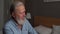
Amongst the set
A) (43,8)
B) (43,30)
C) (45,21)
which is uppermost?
(43,8)

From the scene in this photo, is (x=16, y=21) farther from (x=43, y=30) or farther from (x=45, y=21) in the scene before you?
(x=45, y=21)

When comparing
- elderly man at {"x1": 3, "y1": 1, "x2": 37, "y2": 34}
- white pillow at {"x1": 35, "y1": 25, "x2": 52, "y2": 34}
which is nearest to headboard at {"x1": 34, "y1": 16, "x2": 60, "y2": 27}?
white pillow at {"x1": 35, "y1": 25, "x2": 52, "y2": 34}

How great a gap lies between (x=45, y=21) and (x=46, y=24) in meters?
0.06

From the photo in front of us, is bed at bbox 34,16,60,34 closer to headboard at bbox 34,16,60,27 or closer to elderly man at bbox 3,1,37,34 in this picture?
headboard at bbox 34,16,60,27

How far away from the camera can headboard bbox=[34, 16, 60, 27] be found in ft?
11.1

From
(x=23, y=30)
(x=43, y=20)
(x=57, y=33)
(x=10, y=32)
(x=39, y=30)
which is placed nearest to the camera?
(x=10, y=32)

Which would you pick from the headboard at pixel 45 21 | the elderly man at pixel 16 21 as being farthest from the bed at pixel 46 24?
the elderly man at pixel 16 21

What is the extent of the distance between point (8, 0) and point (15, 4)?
1.89 m

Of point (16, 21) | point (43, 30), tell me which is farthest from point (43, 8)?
point (16, 21)

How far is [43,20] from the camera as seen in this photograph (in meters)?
3.51

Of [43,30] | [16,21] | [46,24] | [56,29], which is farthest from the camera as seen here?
[46,24]

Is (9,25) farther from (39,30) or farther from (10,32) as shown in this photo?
(39,30)

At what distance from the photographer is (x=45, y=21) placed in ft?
11.5

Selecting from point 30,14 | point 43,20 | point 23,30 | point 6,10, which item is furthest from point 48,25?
point 23,30
